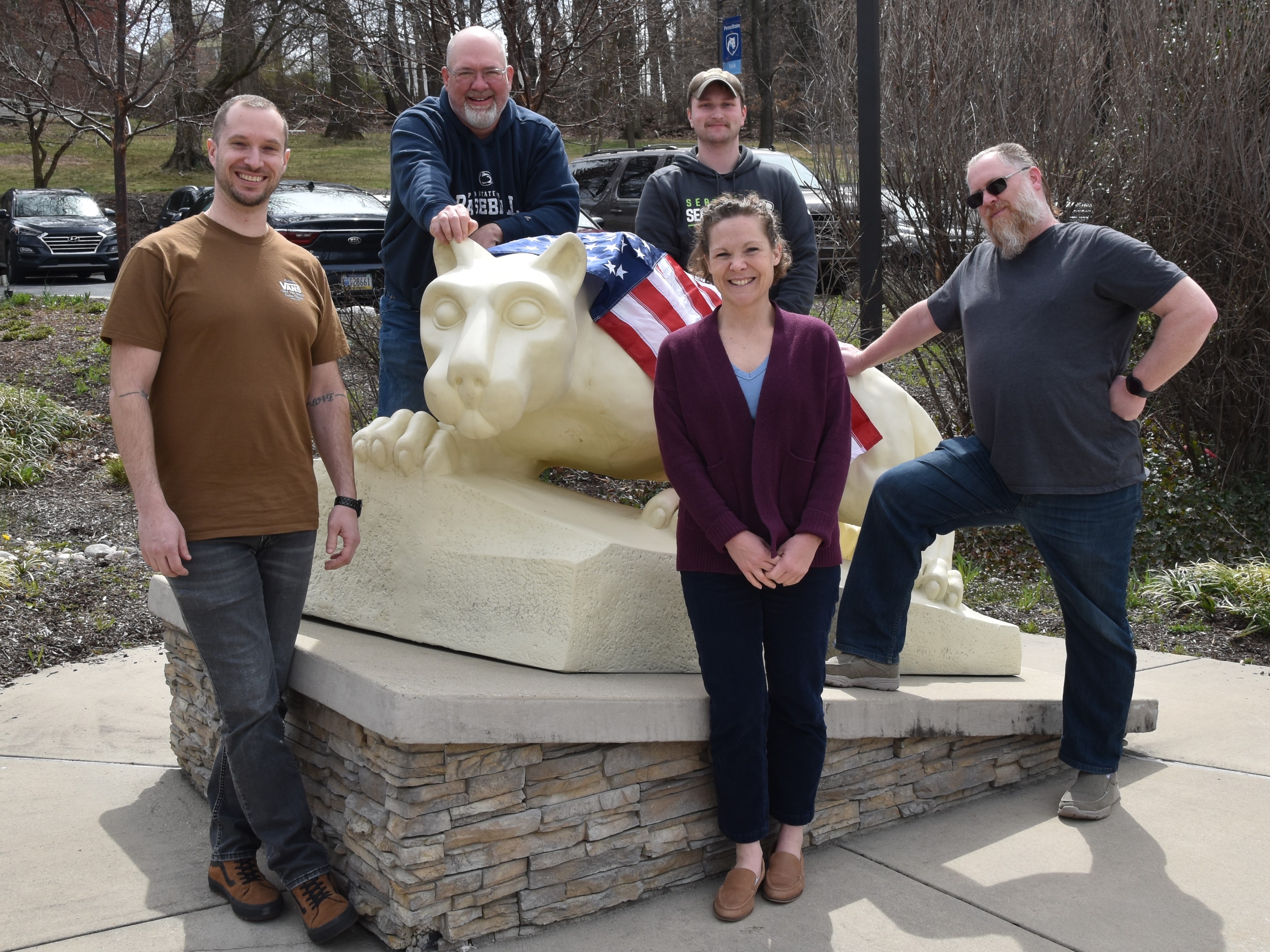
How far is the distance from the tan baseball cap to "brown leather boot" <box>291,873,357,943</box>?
2668mm

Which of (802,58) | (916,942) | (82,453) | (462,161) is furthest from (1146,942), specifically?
(802,58)

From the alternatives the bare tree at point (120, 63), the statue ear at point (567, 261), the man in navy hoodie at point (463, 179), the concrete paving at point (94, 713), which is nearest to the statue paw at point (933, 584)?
the statue ear at point (567, 261)

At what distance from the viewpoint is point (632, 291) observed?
318 cm

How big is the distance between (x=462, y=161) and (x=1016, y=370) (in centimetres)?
175

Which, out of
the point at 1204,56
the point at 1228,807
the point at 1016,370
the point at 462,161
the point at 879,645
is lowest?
the point at 1228,807

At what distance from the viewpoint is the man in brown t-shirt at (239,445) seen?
2416 mm

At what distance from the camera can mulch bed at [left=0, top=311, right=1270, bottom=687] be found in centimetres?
498

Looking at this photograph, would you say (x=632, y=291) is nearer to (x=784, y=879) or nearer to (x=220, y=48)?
(x=784, y=879)

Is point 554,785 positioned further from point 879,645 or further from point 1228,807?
point 1228,807

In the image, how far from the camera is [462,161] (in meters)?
3.48


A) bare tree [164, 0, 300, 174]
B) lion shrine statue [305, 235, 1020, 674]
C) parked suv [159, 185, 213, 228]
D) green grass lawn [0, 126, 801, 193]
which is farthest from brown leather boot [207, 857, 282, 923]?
green grass lawn [0, 126, 801, 193]

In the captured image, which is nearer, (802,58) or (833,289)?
(833,289)

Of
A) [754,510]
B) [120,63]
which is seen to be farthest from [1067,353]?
[120,63]

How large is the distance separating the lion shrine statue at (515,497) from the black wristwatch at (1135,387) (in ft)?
4.22
